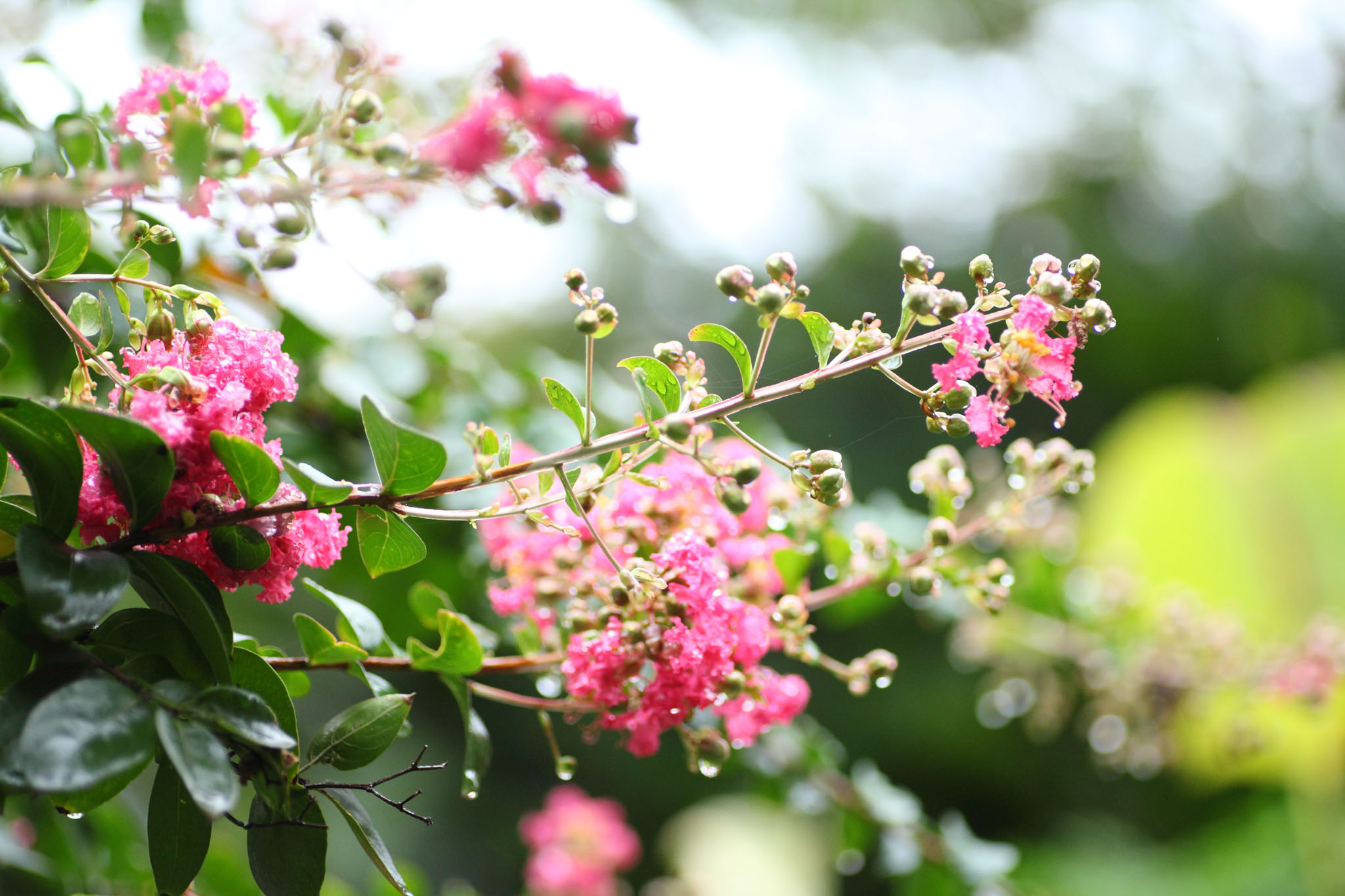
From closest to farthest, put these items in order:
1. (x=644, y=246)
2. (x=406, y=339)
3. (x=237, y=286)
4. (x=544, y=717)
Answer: (x=544, y=717) < (x=237, y=286) < (x=406, y=339) < (x=644, y=246)

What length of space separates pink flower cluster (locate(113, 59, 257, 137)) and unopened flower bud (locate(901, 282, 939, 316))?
373 mm

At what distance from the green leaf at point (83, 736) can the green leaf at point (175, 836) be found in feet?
0.35

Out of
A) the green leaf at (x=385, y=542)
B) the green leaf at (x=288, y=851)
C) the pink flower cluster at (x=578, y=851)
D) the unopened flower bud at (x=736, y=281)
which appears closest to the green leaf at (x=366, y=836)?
the green leaf at (x=288, y=851)

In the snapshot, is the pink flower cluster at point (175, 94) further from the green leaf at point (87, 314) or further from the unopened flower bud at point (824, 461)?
the unopened flower bud at point (824, 461)

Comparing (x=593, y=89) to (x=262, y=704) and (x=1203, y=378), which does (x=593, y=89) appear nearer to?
(x=262, y=704)

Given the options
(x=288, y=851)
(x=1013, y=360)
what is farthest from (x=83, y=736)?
(x=1013, y=360)

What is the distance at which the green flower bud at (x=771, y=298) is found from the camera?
45 cm

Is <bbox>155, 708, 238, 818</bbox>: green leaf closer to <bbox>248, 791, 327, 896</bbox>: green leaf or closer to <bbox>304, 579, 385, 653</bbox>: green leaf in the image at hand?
<bbox>248, 791, 327, 896</bbox>: green leaf

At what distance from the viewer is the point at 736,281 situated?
18.3 inches

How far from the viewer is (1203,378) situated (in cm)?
414

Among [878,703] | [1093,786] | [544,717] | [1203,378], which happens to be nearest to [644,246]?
[878,703]

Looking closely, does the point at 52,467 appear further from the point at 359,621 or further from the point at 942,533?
the point at 942,533

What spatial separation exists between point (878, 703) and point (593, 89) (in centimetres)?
343

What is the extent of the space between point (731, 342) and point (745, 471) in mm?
77
